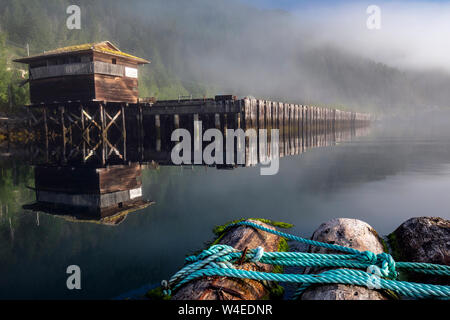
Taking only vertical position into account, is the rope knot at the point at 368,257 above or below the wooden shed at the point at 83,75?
below

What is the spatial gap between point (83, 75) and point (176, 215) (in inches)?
931

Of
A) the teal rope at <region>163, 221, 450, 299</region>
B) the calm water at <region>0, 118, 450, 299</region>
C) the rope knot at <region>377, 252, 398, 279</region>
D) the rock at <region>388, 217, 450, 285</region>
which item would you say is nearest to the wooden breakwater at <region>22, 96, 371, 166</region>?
the calm water at <region>0, 118, 450, 299</region>

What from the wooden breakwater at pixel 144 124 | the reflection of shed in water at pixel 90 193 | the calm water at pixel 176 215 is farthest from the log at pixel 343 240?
the wooden breakwater at pixel 144 124

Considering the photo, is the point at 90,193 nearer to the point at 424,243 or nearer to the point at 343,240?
the point at 343,240

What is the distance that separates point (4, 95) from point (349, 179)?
46.7 metres

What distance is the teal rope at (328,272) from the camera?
4.03 m

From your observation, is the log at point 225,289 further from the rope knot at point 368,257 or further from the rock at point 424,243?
the rock at point 424,243

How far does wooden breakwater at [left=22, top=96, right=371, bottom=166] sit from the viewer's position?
2719cm

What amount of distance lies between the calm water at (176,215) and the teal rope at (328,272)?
1941 millimetres

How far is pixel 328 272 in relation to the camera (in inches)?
168
